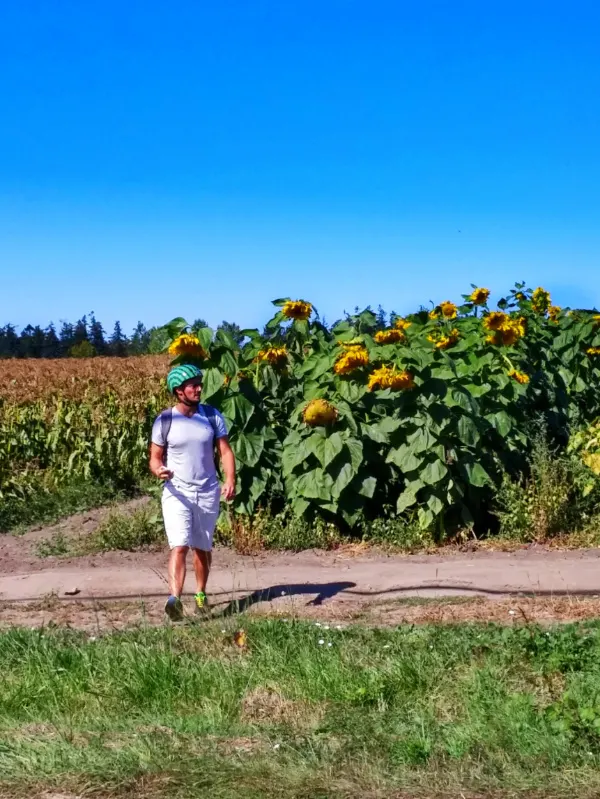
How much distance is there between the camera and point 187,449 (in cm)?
727

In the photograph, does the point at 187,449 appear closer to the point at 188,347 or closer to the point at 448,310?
the point at 188,347

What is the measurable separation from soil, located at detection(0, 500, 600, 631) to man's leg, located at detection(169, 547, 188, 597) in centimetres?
29

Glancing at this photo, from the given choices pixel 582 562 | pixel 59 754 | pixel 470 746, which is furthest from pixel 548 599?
pixel 59 754

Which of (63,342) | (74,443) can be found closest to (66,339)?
(63,342)

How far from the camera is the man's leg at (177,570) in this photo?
724 cm

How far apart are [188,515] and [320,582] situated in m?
1.48

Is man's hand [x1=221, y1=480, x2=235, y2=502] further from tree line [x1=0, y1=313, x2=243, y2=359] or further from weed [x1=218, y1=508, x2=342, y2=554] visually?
tree line [x1=0, y1=313, x2=243, y2=359]

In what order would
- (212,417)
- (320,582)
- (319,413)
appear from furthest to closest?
(319,413)
(320,582)
(212,417)

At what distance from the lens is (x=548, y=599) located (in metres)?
7.23

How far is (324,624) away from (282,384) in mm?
4142

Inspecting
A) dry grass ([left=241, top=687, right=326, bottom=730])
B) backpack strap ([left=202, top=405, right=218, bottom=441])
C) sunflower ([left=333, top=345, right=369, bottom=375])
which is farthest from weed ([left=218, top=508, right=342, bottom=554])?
dry grass ([left=241, top=687, right=326, bottom=730])

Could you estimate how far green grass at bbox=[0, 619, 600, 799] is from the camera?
4336 millimetres

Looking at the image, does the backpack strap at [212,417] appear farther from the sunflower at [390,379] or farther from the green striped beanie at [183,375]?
the sunflower at [390,379]

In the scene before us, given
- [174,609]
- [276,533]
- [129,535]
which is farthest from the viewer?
[129,535]
